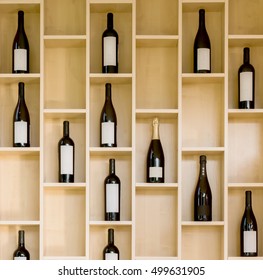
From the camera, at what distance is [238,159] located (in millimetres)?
2645

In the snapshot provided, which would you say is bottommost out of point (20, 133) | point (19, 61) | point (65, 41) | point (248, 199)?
point (248, 199)

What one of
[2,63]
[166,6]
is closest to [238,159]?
[166,6]

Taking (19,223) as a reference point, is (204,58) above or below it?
above

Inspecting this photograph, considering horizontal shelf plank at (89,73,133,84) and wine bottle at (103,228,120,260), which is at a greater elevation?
horizontal shelf plank at (89,73,133,84)

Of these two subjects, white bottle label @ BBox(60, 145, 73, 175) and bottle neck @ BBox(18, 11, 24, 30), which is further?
bottle neck @ BBox(18, 11, 24, 30)

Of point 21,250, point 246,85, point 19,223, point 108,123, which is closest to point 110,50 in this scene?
point 108,123

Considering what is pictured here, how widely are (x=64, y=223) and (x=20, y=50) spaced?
0.85 m

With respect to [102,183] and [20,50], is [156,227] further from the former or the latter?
[20,50]

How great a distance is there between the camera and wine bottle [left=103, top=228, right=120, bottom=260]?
2.53 meters

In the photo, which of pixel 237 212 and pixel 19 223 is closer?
pixel 19 223

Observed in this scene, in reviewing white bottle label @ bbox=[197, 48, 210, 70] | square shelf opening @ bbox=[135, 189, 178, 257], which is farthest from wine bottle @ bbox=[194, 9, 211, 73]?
square shelf opening @ bbox=[135, 189, 178, 257]

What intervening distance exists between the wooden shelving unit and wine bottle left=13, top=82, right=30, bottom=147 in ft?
0.16

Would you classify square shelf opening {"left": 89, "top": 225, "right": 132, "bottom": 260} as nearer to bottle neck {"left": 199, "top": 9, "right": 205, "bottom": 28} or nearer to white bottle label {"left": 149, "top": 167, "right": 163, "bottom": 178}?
white bottle label {"left": 149, "top": 167, "right": 163, "bottom": 178}

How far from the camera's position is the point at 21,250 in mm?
2539
